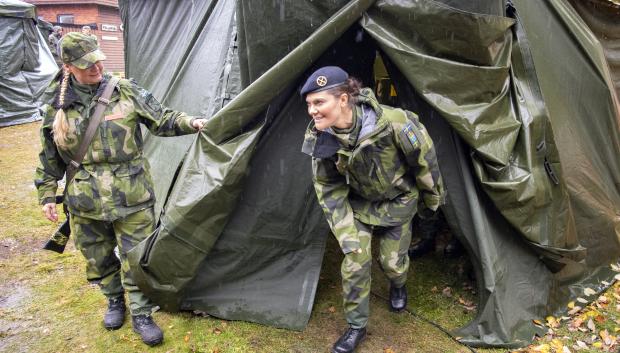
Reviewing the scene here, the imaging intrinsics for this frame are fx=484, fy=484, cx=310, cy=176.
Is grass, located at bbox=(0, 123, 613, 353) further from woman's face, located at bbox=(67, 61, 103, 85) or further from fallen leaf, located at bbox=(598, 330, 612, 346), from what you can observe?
woman's face, located at bbox=(67, 61, 103, 85)

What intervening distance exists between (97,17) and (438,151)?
27695 millimetres

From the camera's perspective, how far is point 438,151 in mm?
3553

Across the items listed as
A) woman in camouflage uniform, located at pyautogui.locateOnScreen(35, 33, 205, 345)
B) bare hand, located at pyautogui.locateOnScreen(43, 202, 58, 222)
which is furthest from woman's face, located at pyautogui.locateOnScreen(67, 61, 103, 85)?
bare hand, located at pyautogui.locateOnScreen(43, 202, 58, 222)

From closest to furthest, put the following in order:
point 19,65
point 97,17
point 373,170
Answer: point 373,170 < point 19,65 < point 97,17

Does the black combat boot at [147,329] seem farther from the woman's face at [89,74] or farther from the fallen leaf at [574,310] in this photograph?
the fallen leaf at [574,310]

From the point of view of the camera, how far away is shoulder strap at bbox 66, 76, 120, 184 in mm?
3221

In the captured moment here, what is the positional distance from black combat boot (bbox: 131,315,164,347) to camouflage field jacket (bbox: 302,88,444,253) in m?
1.51

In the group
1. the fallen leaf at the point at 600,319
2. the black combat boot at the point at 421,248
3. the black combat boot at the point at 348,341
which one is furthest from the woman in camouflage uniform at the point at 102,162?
the fallen leaf at the point at 600,319

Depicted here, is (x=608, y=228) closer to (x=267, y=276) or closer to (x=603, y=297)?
(x=603, y=297)

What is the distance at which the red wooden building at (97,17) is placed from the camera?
86.9 ft

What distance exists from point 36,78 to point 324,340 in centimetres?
1167

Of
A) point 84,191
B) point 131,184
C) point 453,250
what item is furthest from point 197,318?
point 453,250

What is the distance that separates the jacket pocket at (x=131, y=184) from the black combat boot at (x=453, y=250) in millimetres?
2887

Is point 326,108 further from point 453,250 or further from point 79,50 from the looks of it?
point 453,250
